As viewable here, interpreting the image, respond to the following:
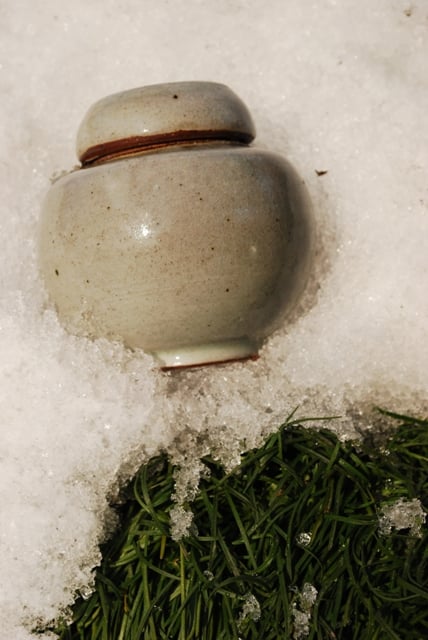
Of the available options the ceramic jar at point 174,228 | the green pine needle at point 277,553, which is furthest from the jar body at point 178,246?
the green pine needle at point 277,553

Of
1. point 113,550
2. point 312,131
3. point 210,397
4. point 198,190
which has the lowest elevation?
point 113,550

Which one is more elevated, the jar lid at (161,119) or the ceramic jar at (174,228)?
the jar lid at (161,119)

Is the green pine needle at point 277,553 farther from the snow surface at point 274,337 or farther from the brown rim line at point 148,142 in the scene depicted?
the brown rim line at point 148,142

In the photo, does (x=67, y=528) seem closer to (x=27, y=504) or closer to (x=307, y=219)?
(x=27, y=504)

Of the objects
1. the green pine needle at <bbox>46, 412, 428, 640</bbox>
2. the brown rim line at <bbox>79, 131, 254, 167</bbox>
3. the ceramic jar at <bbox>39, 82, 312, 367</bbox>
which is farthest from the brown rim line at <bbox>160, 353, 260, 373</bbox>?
the brown rim line at <bbox>79, 131, 254, 167</bbox>

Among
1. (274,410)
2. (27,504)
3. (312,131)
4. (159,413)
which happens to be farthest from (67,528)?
(312,131)

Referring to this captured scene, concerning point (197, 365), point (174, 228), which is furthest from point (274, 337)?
point (174, 228)

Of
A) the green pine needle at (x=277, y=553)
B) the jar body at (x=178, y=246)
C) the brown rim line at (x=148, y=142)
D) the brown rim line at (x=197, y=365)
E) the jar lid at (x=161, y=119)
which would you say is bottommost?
the green pine needle at (x=277, y=553)

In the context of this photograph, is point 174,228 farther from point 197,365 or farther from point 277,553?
point 277,553
